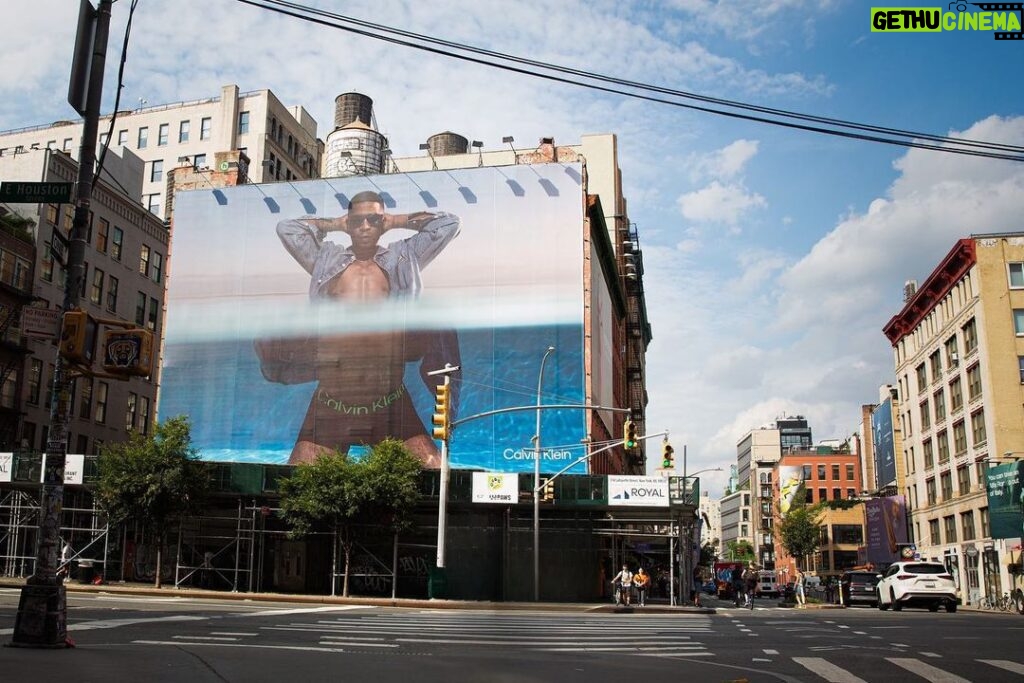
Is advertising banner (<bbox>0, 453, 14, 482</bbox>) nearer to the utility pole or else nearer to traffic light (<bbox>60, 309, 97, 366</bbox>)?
the utility pole

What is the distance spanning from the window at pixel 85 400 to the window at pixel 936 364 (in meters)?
59.4

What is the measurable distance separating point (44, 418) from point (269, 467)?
18.1 metres

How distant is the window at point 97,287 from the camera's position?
57188mm

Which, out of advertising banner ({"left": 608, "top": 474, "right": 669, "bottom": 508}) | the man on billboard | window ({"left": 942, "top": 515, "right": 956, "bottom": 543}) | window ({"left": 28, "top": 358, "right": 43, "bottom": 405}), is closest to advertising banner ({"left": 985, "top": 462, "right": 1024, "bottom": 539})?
window ({"left": 942, "top": 515, "right": 956, "bottom": 543})

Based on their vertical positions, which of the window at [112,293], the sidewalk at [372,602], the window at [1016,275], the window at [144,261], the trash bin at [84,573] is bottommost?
the sidewalk at [372,602]

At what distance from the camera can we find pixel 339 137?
232 feet

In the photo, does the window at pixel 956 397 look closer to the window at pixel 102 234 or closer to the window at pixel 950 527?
the window at pixel 950 527

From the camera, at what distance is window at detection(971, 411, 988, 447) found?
61.5 meters

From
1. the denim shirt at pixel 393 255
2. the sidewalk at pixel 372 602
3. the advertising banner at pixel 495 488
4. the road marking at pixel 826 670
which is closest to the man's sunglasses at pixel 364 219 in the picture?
the denim shirt at pixel 393 255

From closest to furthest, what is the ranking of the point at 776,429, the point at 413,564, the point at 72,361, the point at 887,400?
the point at 72,361 → the point at 413,564 → the point at 887,400 → the point at 776,429

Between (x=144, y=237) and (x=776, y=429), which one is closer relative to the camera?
(x=144, y=237)

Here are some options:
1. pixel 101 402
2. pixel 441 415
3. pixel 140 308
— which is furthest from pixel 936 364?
pixel 101 402

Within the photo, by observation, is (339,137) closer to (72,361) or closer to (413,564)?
(413,564)

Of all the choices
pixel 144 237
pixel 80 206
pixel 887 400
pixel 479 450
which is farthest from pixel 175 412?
pixel 887 400
